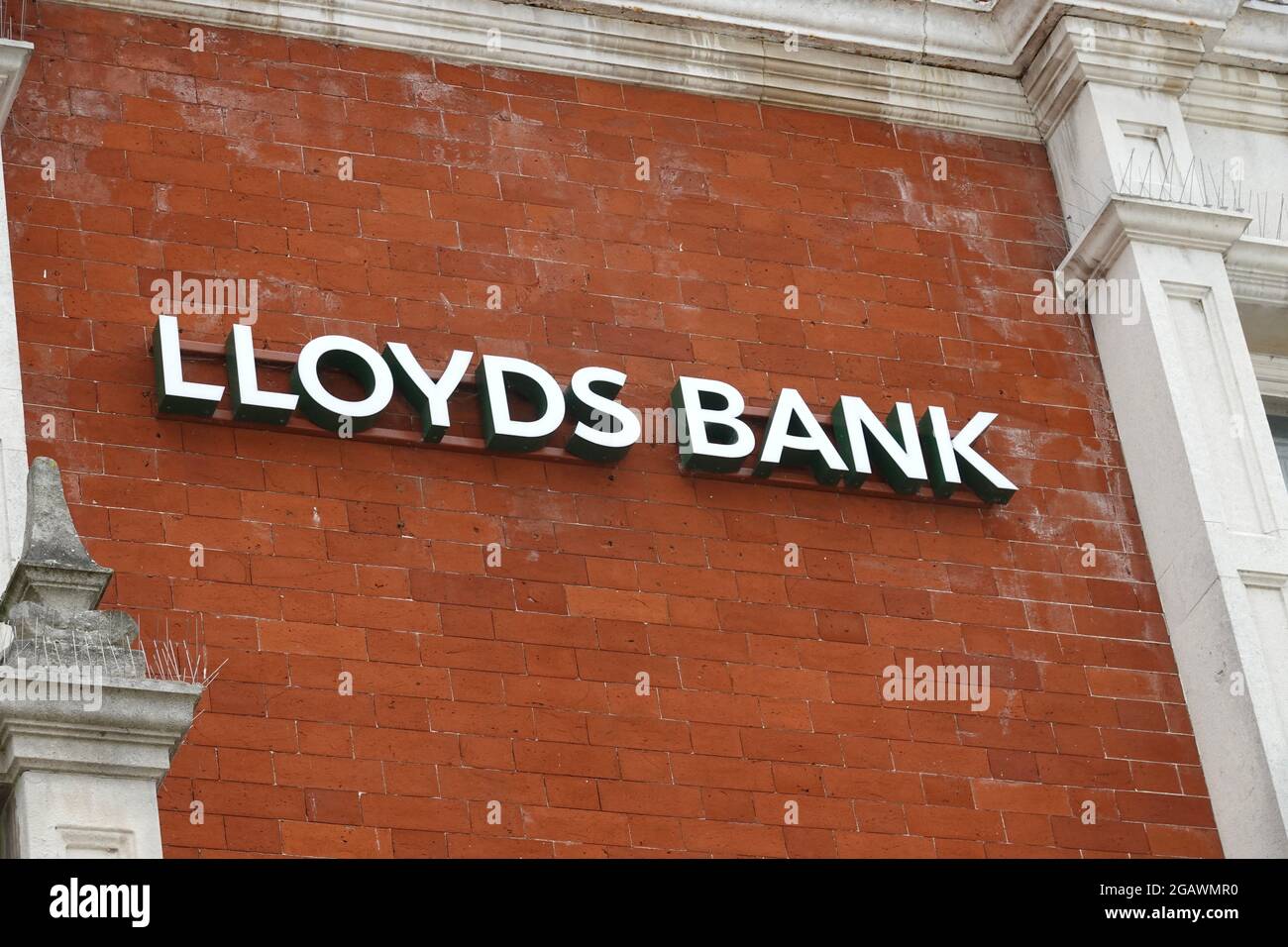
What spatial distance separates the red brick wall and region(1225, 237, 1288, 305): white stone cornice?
944 mm

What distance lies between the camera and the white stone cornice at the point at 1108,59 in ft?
48.4

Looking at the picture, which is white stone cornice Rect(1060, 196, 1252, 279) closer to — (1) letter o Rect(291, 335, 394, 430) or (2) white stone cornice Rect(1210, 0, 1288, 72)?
(2) white stone cornice Rect(1210, 0, 1288, 72)

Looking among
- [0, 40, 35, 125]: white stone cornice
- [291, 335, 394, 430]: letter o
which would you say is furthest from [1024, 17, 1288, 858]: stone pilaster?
[0, 40, 35, 125]: white stone cornice

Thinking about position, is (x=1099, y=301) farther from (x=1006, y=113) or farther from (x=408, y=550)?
(x=408, y=550)

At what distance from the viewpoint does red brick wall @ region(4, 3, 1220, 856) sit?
1172cm

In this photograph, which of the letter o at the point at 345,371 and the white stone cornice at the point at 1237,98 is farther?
the white stone cornice at the point at 1237,98

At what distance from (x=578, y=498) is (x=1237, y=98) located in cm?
495

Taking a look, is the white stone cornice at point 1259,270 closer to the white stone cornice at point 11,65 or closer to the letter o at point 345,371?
the letter o at point 345,371

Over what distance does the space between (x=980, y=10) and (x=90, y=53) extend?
4856 millimetres

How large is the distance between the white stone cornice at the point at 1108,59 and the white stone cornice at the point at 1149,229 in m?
→ 0.95

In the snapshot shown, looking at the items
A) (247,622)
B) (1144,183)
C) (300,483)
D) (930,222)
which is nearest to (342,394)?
(300,483)

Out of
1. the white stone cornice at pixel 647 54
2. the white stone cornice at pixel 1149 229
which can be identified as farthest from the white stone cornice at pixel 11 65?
the white stone cornice at pixel 1149 229

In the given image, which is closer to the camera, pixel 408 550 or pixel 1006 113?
pixel 408 550

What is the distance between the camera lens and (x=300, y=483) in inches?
481
